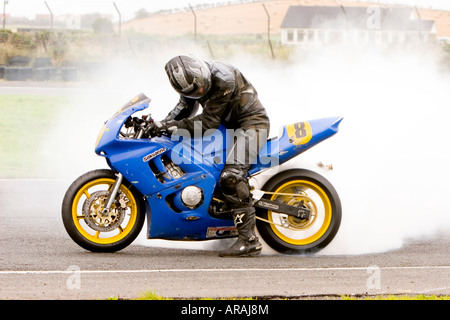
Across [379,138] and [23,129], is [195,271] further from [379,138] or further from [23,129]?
[23,129]

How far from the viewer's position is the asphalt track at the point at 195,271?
6.03 meters

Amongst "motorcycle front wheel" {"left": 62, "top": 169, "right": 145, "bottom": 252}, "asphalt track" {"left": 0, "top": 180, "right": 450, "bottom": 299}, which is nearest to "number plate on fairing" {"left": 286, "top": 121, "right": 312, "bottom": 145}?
"asphalt track" {"left": 0, "top": 180, "right": 450, "bottom": 299}

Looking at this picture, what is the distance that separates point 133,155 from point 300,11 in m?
69.2

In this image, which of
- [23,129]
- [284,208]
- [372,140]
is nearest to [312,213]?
[284,208]

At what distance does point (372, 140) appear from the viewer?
35.3 feet

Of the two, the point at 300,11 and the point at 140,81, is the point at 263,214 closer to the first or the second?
the point at 140,81

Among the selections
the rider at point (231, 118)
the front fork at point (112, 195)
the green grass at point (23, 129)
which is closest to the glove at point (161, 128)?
the rider at point (231, 118)

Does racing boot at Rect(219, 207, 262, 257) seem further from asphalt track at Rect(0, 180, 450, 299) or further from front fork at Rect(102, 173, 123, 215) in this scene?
front fork at Rect(102, 173, 123, 215)

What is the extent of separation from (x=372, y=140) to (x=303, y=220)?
339cm

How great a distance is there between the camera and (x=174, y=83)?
290 inches

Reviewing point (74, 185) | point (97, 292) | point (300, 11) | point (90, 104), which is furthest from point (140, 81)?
point (300, 11)

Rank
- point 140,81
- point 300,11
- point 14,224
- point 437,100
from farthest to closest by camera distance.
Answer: point 300,11 < point 140,81 < point 437,100 < point 14,224

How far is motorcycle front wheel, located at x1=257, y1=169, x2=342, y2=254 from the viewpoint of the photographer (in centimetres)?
766

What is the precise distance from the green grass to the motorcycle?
21.5 ft
